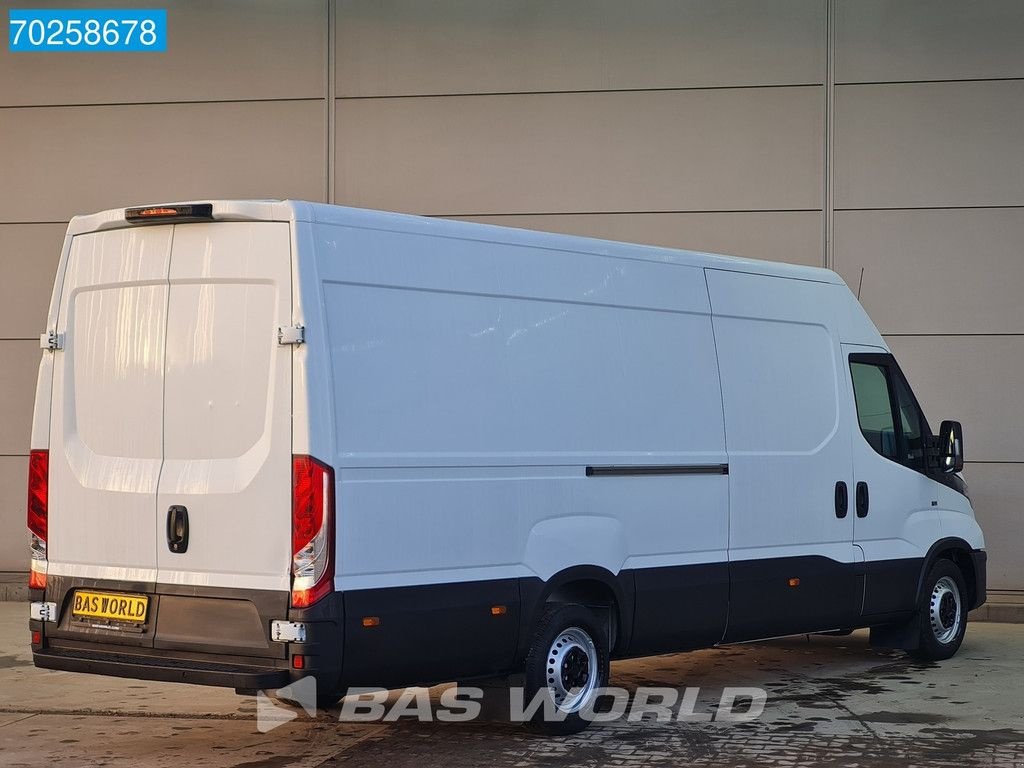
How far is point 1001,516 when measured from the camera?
14.3 metres

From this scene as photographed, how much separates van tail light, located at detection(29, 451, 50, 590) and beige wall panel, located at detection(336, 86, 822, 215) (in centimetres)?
787

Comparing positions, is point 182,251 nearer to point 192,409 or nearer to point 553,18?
point 192,409

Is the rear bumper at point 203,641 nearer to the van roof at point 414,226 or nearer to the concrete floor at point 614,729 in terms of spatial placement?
the concrete floor at point 614,729

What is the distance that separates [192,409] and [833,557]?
14.4ft

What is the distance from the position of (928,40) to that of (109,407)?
9.89m

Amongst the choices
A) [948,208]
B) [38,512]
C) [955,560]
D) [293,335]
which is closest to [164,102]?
[948,208]

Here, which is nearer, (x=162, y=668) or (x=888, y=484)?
(x=162, y=668)

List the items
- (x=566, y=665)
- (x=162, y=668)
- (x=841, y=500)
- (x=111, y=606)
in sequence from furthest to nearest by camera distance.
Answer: (x=841, y=500) → (x=566, y=665) → (x=111, y=606) → (x=162, y=668)

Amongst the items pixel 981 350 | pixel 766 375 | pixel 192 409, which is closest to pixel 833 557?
pixel 766 375

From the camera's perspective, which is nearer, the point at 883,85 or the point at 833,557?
the point at 833,557

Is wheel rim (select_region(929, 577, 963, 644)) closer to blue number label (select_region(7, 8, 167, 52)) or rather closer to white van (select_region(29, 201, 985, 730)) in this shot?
white van (select_region(29, 201, 985, 730))

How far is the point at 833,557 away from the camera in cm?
951

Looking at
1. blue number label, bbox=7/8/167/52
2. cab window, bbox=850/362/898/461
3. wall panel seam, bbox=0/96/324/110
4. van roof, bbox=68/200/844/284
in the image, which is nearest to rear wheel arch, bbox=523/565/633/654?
van roof, bbox=68/200/844/284

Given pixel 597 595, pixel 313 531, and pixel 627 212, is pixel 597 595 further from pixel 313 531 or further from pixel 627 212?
pixel 627 212
